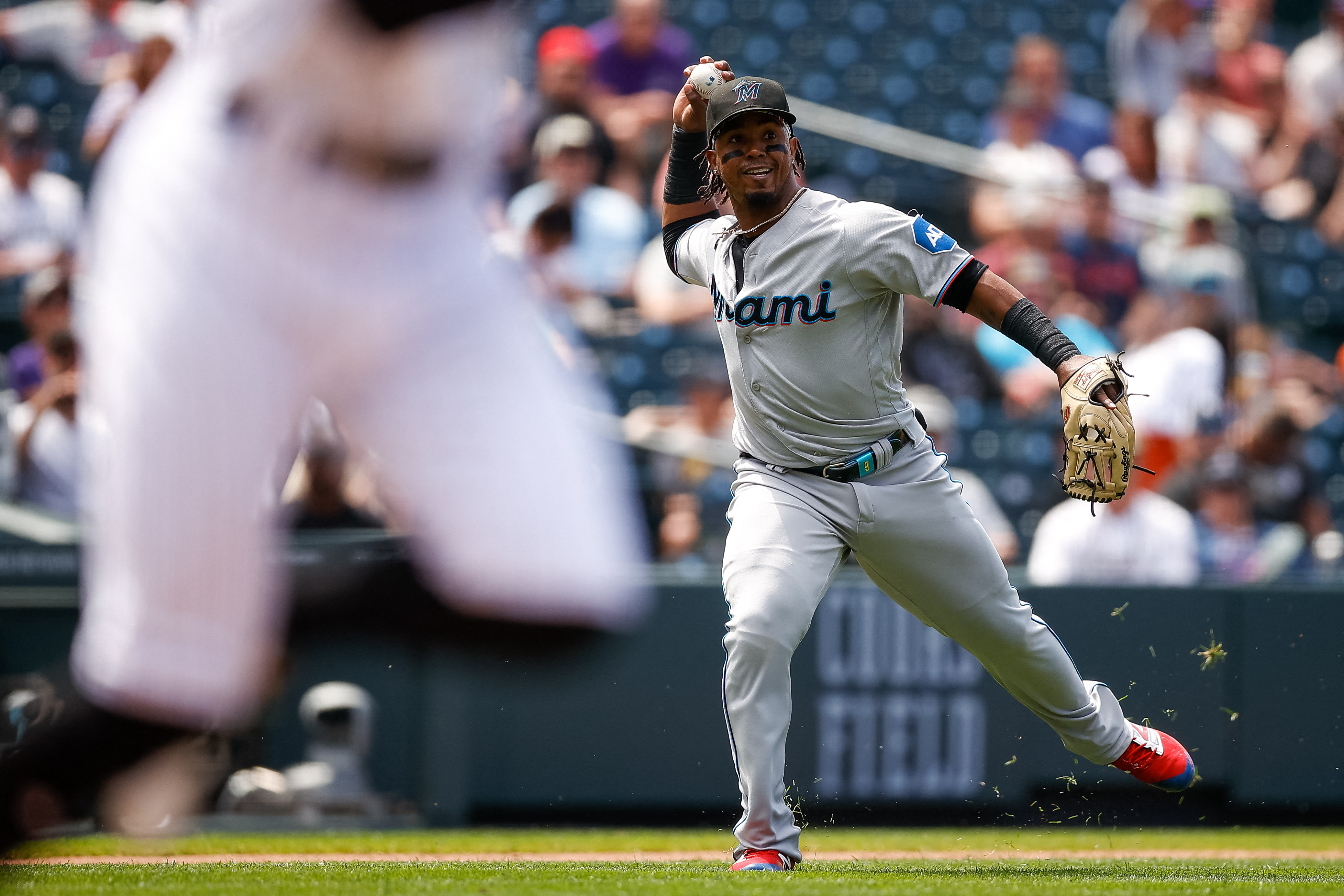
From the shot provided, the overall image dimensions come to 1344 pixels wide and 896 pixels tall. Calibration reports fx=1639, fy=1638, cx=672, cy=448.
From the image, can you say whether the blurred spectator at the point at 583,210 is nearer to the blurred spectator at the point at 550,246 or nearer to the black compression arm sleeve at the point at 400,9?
the blurred spectator at the point at 550,246

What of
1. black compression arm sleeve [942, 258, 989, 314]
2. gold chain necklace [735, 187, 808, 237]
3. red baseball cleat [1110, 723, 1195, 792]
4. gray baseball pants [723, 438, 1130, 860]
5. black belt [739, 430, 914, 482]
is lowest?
red baseball cleat [1110, 723, 1195, 792]

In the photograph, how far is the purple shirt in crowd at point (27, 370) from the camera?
742cm

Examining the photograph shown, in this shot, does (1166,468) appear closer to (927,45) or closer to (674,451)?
(674,451)

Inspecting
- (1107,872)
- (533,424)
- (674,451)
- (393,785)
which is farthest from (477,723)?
(533,424)

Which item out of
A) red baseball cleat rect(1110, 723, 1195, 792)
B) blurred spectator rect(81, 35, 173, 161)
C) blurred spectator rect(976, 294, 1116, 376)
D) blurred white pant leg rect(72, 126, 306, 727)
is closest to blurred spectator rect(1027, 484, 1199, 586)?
blurred spectator rect(976, 294, 1116, 376)

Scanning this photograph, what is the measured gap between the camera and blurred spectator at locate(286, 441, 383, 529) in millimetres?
6398

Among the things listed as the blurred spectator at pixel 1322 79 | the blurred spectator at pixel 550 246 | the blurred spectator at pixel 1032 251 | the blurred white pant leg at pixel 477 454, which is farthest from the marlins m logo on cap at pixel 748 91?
the blurred spectator at pixel 1322 79

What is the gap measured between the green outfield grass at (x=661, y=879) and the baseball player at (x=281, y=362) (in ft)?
2.76

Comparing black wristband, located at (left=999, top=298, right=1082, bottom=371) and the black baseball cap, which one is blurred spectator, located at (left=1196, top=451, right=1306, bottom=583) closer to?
black wristband, located at (left=999, top=298, right=1082, bottom=371)

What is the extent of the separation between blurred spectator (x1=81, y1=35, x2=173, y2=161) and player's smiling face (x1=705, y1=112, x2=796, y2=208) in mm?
3264

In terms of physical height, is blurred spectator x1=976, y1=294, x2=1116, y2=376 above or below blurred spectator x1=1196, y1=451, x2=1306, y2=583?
above

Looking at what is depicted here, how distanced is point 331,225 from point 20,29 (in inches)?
296

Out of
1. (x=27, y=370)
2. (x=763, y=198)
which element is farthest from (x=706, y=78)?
(x=27, y=370)

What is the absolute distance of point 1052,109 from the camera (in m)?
9.40
